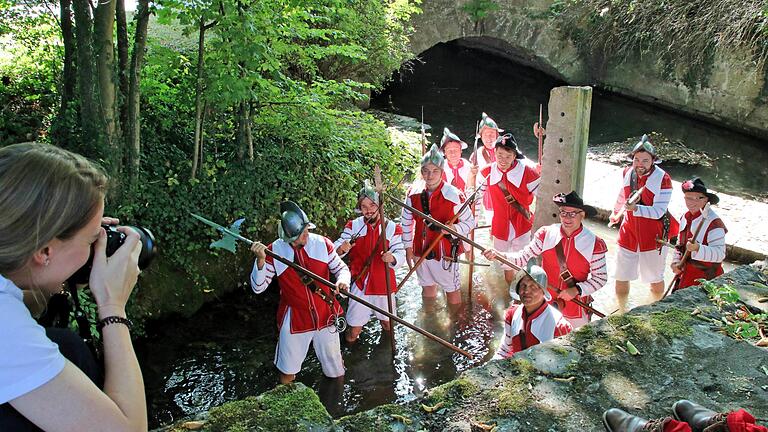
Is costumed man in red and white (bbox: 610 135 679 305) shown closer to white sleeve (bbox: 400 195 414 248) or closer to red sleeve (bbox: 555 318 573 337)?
white sleeve (bbox: 400 195 414 248)

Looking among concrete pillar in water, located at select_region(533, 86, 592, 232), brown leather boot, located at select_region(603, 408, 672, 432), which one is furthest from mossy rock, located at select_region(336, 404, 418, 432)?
concrete pillar in water, located at select_region(533, 86, 592, 232)

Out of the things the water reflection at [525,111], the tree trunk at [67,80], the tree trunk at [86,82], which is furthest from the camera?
the water reflection at [525,111]

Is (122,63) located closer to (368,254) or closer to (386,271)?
(368,254)

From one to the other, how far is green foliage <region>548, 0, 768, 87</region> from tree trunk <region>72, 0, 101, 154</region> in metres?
13.2

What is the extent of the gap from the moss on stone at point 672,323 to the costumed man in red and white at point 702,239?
2.69 metres

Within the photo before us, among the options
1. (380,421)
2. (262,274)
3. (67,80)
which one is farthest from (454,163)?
(380,421)

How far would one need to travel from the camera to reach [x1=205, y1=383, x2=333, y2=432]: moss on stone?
2.90 metres

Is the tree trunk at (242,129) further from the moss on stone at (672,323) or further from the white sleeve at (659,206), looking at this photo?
the moss on stone at (672,323)

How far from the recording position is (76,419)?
1695mm

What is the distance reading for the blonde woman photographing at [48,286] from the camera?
5.46 ft

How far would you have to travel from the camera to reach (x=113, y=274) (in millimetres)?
2043

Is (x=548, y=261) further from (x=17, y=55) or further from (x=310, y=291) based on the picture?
(x=17, y=55)

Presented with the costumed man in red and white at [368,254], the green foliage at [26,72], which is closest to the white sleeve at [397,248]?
the costumed man in red and white at [368,254]

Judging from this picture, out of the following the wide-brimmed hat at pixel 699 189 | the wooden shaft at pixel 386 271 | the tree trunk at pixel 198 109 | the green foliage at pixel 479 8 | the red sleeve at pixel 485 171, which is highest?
the green foliage at pixel 479 8
